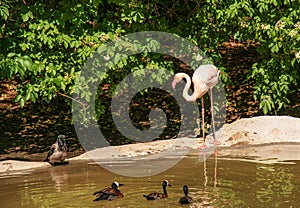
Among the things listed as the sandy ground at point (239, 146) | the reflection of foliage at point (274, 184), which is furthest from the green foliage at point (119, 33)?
the reflection of foliage at point (274, 184)

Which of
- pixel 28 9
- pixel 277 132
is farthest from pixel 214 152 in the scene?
pixel 28 9

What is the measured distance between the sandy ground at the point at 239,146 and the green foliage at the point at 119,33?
152 cm

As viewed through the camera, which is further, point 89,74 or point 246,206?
point 89,74

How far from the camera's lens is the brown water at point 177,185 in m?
8.70

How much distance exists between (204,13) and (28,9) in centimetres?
352

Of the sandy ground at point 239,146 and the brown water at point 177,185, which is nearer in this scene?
the brown water at point 177,185

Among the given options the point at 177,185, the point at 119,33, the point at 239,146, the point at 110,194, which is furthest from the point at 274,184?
the point at 119,33

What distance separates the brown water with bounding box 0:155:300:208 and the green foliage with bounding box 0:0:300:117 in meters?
2.33

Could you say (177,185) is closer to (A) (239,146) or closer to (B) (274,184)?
(B) (274,184)

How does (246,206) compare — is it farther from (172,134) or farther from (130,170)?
(172,134)

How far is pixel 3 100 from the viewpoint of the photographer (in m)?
19.2

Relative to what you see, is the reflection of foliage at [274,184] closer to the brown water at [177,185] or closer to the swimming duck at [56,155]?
the brown water at [177,185]

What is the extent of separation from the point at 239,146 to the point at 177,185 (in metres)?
2.91

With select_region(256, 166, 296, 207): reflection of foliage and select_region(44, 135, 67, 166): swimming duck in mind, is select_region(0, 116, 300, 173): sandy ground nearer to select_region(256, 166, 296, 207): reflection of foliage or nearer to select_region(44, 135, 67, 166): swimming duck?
select_region(44, 135, 67, 166): swimming duck
